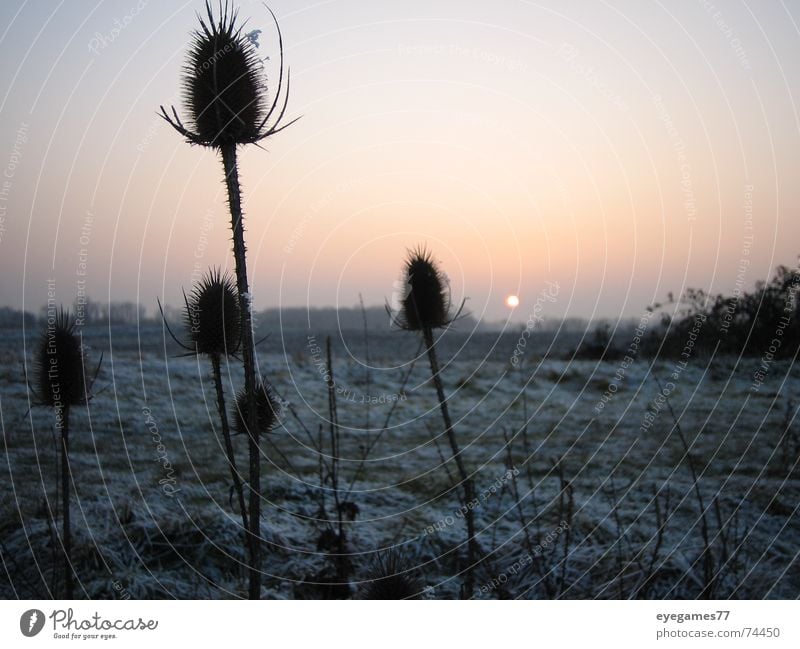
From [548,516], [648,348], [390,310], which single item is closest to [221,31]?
[390,310]

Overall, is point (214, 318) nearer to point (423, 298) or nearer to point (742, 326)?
point (423, 298)

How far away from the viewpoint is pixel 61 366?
4.51 m

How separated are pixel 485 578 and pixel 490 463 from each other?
2380 millimetres

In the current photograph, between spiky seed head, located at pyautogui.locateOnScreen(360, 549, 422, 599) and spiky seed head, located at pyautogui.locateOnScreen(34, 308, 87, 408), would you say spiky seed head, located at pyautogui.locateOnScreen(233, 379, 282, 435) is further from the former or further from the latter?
spiky seed head, located at pyautogui.locateOnScreen(360, 549, 422, 599)

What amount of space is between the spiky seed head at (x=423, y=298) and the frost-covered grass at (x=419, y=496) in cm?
112

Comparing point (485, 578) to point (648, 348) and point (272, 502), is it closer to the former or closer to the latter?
point (272, 502)

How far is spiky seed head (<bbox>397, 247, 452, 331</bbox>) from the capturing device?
5.30 metres

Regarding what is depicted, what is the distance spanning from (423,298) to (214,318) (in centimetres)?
154

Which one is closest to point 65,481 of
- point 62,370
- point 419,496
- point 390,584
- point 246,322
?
point 62,370

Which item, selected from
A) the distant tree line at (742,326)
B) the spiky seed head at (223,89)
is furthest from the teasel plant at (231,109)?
the distant tree line at (742,326)

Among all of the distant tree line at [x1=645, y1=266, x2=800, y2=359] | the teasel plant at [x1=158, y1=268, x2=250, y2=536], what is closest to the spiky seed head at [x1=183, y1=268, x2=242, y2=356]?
the teasel plant at [x1=158, y1=268, x2=250, y2=536]

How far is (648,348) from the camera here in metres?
15.1

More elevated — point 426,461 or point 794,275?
point 794,275

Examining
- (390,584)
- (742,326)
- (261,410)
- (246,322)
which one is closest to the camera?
(246,322)
